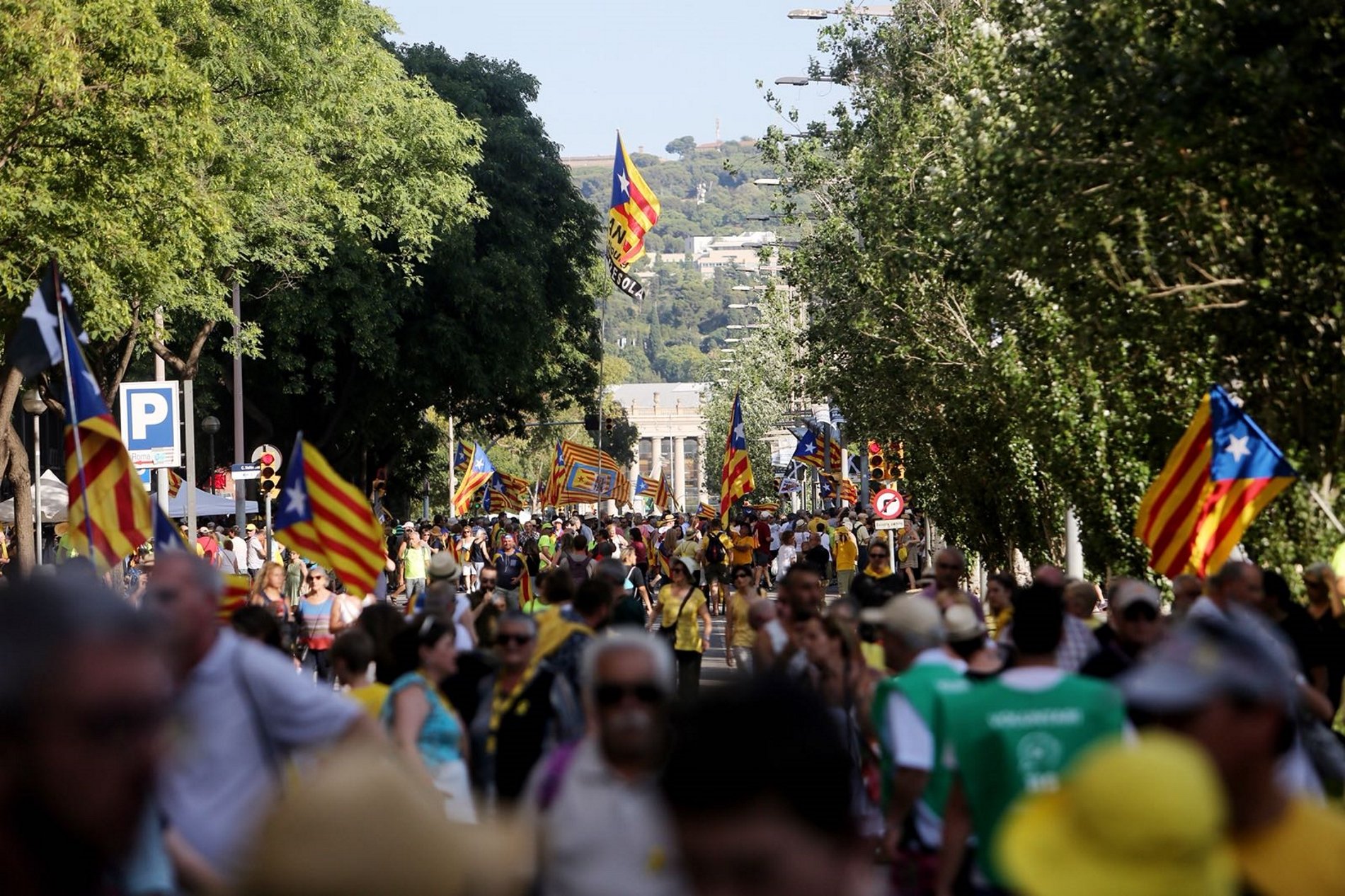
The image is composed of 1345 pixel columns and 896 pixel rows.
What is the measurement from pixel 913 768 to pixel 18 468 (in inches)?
984

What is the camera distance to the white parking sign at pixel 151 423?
21562mm

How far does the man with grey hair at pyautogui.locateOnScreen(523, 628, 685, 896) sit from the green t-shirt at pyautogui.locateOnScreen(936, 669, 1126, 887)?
86 cm

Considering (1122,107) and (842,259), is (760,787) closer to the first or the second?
(1122,107)

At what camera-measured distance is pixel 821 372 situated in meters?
40.2

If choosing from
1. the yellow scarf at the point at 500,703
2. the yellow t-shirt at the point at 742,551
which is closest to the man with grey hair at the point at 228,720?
the yellow scarf at the point at 500,703

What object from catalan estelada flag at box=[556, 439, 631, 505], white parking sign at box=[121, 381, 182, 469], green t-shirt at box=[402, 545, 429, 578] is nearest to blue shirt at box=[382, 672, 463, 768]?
white parking sign at box=[121, 381, 182, 469]

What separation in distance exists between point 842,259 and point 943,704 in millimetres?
30697

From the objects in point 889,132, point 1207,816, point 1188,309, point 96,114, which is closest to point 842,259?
point 889,132

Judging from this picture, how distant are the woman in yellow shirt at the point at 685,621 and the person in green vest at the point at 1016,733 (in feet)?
33.0

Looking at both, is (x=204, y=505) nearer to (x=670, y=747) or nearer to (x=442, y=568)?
(x=442, y=568)

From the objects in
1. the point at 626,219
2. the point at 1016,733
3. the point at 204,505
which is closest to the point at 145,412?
the point at 1016,733

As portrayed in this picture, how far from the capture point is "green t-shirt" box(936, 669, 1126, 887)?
533 cm

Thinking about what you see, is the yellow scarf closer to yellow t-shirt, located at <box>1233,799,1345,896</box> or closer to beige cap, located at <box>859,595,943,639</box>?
beige cap, located at <box>859,595,943,639</box>

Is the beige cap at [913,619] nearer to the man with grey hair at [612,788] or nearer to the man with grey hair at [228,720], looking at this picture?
the man with grey hair at [612,788]
